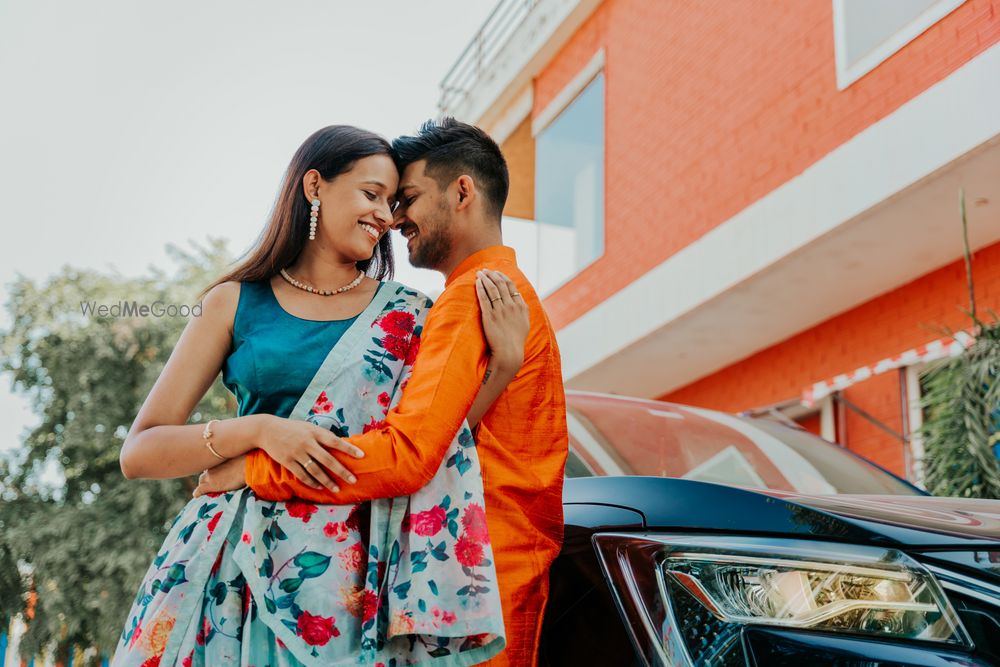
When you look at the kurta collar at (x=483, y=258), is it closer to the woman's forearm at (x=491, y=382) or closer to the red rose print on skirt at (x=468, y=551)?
the woman's forearm at (x=491, y=382)

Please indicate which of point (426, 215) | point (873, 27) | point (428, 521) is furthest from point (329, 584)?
point (873, 27)

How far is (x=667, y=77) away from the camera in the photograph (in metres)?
9.61

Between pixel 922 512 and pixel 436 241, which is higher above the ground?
pixel 436 241

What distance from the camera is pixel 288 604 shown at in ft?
5.81

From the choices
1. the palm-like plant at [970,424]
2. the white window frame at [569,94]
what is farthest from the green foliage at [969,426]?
the white window frame at [569,94]

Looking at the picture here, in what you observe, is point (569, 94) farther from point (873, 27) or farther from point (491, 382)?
point (491, 382)

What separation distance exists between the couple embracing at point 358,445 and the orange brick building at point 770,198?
124 inches

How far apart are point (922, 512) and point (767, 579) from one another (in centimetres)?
38

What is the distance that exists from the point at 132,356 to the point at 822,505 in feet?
34.6

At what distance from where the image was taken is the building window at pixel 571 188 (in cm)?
1102

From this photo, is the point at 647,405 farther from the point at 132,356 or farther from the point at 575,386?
the point at 132,356

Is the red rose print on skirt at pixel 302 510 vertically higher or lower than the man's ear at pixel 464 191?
lower

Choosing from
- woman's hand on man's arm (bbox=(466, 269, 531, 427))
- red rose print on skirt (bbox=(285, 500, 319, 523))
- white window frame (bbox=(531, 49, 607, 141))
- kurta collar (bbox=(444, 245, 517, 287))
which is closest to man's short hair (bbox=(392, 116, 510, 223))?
kurta collar (bbox=(444, 245, 517, 287))

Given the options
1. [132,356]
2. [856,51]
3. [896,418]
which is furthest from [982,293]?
[132,356]
